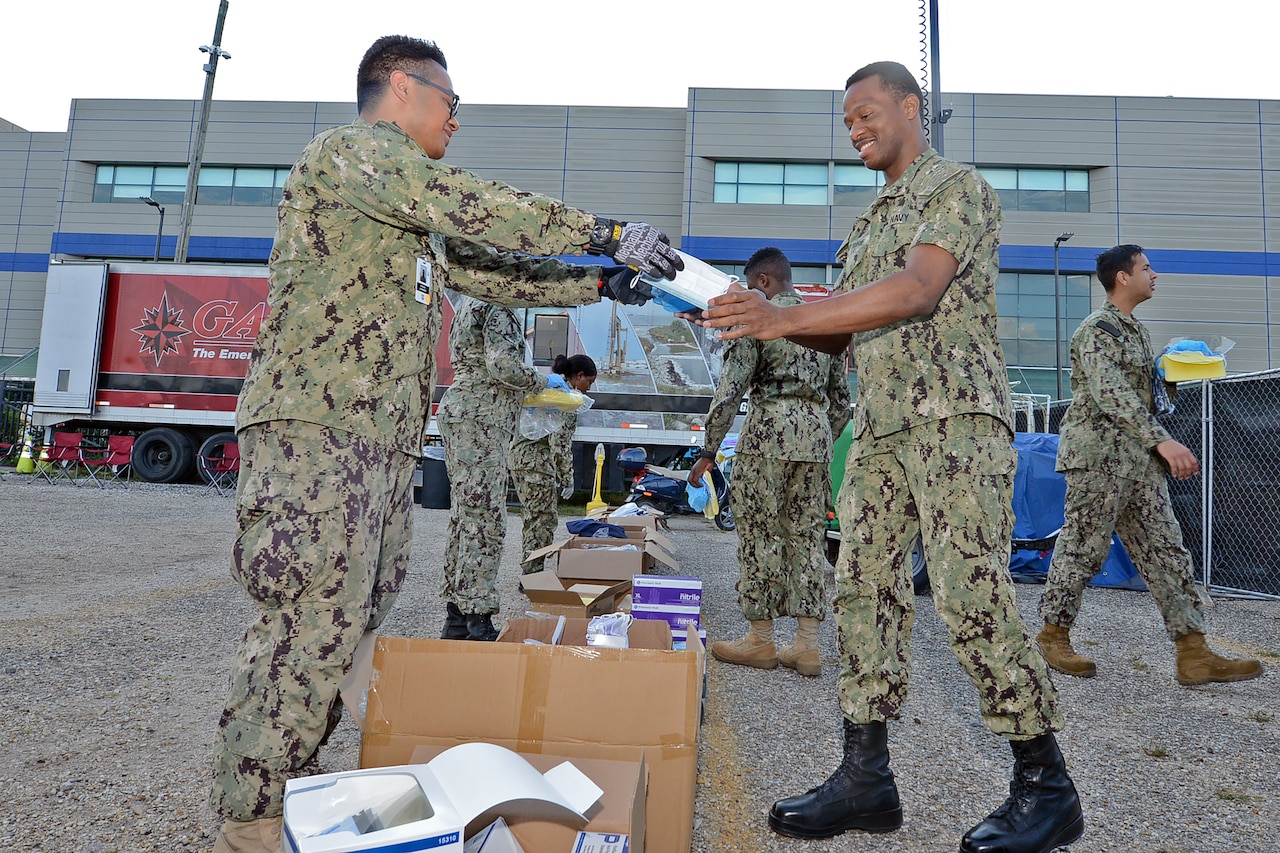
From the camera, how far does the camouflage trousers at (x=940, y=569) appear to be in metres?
2.05

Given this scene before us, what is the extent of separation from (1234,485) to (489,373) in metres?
6.39

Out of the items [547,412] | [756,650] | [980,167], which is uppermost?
[980,167]

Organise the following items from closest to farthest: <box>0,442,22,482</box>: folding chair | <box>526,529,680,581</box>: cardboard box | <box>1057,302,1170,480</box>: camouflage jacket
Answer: <box>1057,302,1170,480</box>: camouflage jacket, <box>526,529,680,581</box>: cardboard box, <box>0,442,22,482</box>: folding chair

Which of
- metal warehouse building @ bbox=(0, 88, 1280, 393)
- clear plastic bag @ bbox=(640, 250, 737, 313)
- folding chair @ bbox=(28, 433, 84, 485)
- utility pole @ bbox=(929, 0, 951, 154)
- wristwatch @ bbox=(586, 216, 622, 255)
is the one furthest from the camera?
metal warehouse building @ bbox=(0, 88, 1280, 393)

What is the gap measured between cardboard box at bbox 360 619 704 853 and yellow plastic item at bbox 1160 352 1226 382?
4653mm

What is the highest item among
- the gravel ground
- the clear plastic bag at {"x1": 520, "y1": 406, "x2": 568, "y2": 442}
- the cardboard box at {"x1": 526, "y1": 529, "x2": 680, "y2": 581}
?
the clear plastic bag at {"x1": 520, "y1": 406, "x2": 568, "y2": 442}

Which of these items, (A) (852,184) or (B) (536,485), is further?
(A) (852,184)

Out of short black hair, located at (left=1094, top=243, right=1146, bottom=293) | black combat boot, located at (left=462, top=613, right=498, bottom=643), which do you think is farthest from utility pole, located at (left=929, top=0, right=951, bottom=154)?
black combat boot, located at (left=462, top=613, right=498, bottom=643)

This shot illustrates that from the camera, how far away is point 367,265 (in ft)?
6.57

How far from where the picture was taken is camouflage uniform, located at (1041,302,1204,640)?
3.92m

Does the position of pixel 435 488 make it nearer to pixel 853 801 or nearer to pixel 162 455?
pixel 162 455

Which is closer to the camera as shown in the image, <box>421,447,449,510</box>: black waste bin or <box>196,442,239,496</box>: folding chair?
<box>421,447,449,510</box>: black waste bin

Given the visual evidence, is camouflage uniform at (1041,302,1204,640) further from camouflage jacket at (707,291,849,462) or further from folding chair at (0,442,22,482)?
folding chair at (0,442,22,482)

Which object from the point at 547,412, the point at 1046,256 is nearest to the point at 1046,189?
the point at 1046,256
